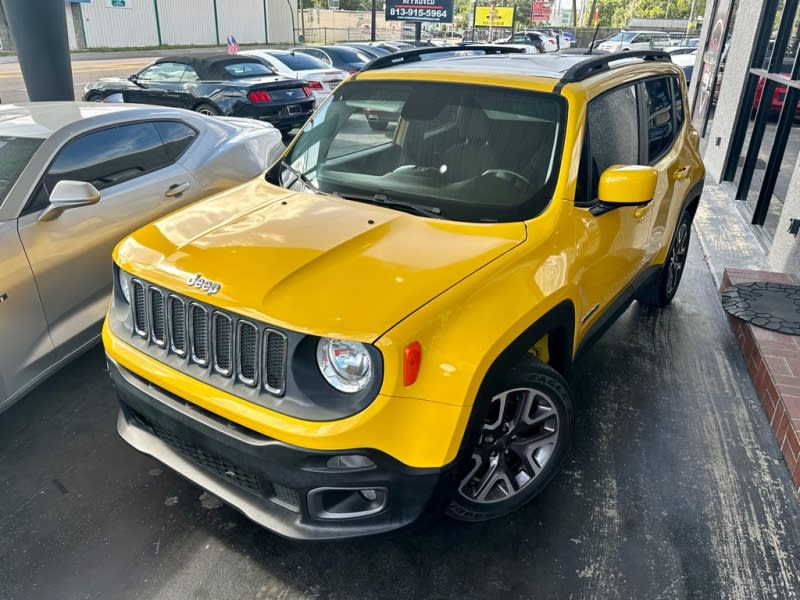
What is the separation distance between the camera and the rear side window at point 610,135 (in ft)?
9.82

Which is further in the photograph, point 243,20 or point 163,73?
point 243,20

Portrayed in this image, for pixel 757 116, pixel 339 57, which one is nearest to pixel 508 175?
pixel 757 116

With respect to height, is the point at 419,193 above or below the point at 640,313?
above

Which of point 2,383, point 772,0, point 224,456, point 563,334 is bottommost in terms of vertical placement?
point 2,383

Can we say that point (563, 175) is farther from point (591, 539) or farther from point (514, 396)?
point (591, 539)

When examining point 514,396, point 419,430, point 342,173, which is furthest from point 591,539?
point 342,173

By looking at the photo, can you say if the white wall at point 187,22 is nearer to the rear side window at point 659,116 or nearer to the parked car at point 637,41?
the parked car at point 637,41

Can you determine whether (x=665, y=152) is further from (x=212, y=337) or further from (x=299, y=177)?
(x=212, y=337)

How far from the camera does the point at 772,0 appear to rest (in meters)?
7.68

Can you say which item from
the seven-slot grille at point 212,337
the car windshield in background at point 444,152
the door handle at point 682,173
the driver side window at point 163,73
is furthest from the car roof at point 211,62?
the seven-slot grille at point 212,337

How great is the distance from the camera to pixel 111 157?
4.20 m

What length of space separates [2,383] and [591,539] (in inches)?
116

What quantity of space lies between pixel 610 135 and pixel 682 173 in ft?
4.30

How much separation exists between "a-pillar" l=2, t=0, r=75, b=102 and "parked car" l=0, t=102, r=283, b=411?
3542mm
